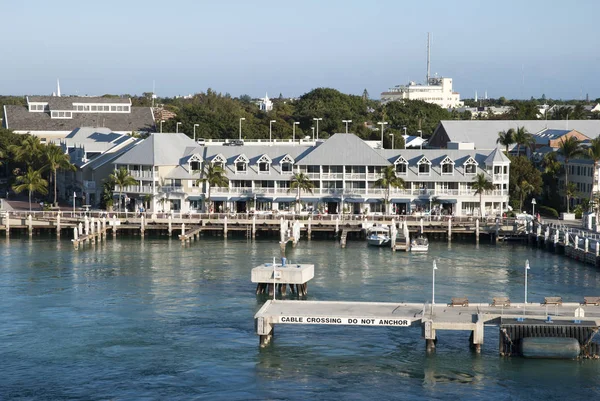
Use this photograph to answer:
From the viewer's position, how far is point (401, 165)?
347 feet

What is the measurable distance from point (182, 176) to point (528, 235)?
35.5m

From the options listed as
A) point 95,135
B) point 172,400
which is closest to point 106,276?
point 172,400

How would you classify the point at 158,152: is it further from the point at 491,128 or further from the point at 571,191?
the point at 491,128

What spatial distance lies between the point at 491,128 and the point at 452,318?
88.0m

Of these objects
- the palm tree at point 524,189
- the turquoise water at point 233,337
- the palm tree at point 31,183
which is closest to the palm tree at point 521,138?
the palm tree at point 524,189

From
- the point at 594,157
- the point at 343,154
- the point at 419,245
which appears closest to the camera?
the point at 419,245

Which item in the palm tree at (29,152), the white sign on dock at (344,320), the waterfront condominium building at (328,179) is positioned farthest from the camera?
the palm tree at (29,152)

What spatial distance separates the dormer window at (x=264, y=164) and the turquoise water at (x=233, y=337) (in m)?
23.2

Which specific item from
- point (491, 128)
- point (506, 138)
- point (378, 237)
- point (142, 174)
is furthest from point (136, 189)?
point (491, 128)

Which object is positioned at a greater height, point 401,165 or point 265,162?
point 265,162

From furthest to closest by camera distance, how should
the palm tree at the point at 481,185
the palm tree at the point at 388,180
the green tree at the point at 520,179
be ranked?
the green tree at the point at 520,179 < the palm tree at the point at 388,180 < the palm tree at the point at 481,185

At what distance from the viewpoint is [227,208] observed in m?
105

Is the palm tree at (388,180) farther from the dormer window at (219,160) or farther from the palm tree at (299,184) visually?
the dormer window at (219,160)

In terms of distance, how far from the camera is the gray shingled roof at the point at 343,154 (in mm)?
105250
